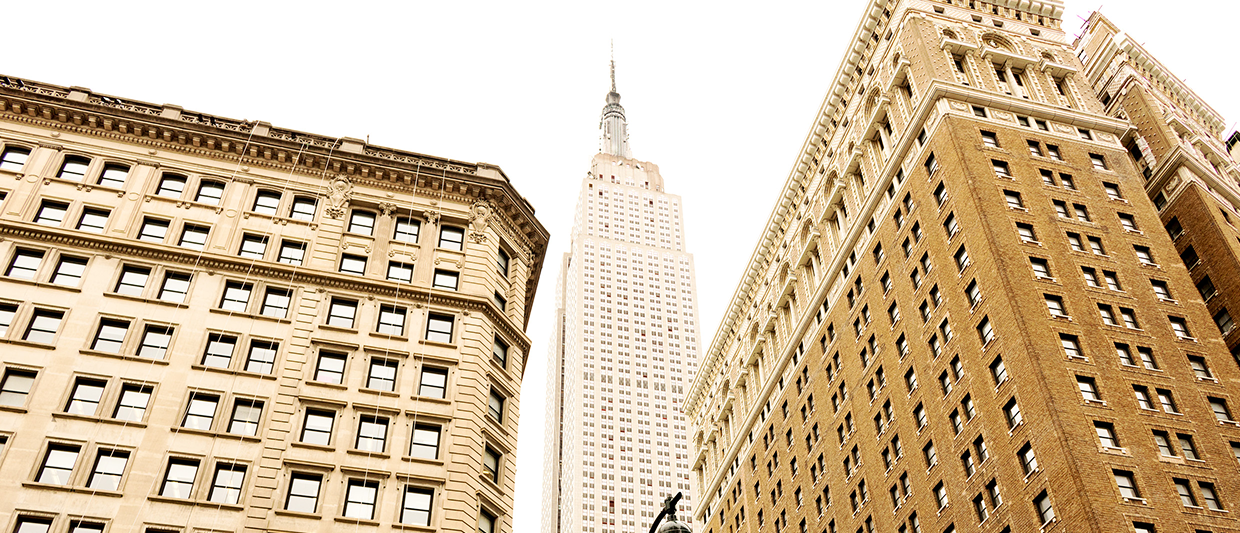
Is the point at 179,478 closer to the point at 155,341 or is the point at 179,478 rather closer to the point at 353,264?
the point at 155,341

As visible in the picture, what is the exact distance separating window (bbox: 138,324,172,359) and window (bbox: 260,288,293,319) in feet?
13.3

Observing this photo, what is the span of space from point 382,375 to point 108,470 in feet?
36.0

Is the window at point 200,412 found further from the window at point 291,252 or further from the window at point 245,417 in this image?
the window at point 291,252

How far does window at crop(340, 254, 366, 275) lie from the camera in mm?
47688

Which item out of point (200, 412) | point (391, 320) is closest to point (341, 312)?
point (391, 320)

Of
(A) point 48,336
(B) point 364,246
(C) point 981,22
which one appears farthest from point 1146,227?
(A) point 48,336

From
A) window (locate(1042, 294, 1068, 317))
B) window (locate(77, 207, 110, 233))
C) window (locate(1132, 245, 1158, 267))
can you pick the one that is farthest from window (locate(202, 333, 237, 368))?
window (locate(1132, 245, 1158, 267))

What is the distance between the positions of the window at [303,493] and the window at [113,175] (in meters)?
18.9

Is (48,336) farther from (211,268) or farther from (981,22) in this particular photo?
(981,22)

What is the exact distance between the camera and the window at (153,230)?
46.3 m

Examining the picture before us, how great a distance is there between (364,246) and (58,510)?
59.1 feet

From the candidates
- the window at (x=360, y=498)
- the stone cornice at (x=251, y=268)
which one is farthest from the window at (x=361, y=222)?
the window at (x=360, y=498)

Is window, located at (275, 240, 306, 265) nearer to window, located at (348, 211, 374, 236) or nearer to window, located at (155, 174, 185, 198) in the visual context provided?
window, located at (348, 211, 374, 236)

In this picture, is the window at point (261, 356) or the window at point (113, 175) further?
the window at point (113, 175)
